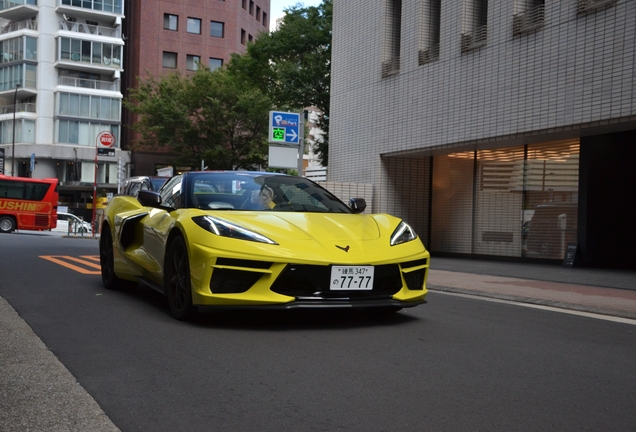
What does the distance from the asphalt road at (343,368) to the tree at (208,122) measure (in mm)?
38071

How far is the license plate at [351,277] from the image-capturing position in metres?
5.61

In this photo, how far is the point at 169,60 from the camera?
64.0m

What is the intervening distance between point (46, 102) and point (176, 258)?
60458 mm

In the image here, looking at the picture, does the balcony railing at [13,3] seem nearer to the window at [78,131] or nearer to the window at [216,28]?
the window at [78,131]

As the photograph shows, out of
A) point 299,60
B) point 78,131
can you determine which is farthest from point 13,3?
point 299,60

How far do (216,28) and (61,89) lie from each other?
1354 centimetres

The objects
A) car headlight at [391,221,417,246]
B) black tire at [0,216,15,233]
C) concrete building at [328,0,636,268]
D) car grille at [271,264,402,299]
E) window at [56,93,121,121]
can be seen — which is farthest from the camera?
window at [56,93,121,121]

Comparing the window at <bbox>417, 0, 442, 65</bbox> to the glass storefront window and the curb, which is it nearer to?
the glass storefront window

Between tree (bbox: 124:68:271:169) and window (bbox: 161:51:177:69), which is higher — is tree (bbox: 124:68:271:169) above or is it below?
below

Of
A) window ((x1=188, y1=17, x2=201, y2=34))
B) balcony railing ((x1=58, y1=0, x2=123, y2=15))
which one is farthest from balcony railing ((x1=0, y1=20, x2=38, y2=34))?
window ((x1=188, y1=17, x2=201, y2=34))

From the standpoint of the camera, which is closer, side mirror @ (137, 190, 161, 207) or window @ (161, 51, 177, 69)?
side mirror @ (137, 190, 161, 207)

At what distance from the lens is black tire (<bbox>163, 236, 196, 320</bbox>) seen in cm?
589

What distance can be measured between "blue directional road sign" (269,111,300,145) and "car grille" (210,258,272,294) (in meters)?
12.7

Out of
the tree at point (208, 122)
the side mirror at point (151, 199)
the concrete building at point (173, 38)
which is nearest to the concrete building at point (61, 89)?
the concrete building at point (173, 38)
